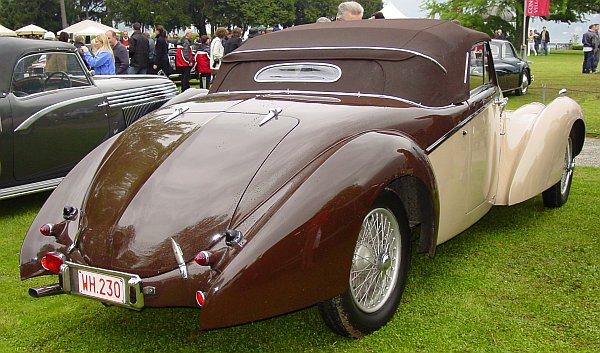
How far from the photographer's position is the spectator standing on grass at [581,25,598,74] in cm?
2233

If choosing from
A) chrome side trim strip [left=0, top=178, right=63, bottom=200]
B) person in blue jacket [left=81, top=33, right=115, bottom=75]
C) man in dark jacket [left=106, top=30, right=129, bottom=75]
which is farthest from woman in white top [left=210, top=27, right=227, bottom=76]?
chrome side trim strip [left=0, top=178, right=63, bottom=200]

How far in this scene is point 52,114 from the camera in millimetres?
6102

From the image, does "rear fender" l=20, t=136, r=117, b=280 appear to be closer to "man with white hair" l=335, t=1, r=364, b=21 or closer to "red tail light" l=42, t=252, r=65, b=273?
"red tail light" l=42, t=252, r=65, b=273

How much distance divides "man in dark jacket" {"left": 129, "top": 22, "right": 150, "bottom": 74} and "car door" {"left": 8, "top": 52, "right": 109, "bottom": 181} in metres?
6.70

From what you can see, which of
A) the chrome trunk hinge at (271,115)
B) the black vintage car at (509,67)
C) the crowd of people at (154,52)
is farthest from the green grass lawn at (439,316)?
the black vintage car at (509,67)

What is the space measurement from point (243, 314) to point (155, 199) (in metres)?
0.75

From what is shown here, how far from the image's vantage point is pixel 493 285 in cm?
400

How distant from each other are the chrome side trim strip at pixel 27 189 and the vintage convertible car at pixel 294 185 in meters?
2.29

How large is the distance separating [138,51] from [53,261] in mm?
10898

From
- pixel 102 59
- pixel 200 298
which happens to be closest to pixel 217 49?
pixel 102 59

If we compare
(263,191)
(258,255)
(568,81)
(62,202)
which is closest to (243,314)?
(258,255)

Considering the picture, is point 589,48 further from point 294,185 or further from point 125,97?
point 294,185

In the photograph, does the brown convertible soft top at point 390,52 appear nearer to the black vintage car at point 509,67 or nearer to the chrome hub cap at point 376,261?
the chrome hub cap at point 376,261

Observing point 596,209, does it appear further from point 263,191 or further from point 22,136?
point 22,136
